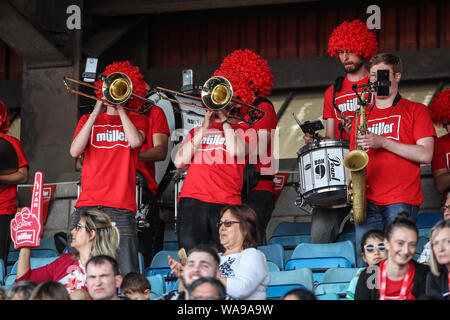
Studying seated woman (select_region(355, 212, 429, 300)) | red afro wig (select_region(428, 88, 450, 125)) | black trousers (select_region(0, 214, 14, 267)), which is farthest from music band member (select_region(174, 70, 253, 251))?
red afro wig (select_region(428, 88, 450, 125))

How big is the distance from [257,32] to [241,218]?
6331 millimetres

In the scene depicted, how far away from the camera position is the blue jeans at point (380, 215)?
514 centimetres

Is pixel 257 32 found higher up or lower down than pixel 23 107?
higher up

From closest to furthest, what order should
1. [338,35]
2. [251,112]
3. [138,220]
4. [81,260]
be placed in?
[81,260], [251,112], [138,220], [338,35]

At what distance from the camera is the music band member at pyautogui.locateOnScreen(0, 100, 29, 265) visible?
19.5 feet

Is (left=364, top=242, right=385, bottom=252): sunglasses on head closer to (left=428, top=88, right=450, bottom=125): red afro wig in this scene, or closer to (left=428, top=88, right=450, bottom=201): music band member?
(left=428, top=88, right=450, bottom=201): music band member

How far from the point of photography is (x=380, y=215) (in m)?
5.21

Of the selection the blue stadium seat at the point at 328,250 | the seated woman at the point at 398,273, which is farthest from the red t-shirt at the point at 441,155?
the seated woman at the point at 398,273

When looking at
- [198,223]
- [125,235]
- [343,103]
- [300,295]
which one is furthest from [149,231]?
[300,295]

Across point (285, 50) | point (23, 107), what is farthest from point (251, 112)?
point (285, 50)

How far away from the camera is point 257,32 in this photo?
10750 mm

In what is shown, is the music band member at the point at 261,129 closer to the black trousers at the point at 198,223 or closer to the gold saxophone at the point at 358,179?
the black trousers at the point at 198,223

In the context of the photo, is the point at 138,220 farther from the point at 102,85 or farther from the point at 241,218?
the point at 241,218

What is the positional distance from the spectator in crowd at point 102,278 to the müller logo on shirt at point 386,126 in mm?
2055
